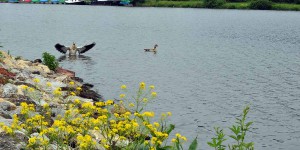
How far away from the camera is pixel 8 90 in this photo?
72.9 ft

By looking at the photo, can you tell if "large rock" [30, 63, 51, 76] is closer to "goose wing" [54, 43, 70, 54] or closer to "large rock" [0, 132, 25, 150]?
"goose wing" [54, 43, 70, 54]

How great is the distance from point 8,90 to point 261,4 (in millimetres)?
175331

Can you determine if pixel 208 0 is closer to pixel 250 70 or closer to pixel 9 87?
pixel 250 70

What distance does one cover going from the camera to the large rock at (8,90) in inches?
854

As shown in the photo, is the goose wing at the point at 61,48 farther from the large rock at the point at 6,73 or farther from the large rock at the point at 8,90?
the large rock at the point at 8,90

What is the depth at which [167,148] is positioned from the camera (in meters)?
11.4

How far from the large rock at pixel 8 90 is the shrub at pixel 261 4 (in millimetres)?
173945

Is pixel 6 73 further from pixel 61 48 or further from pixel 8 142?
pixel 61 48

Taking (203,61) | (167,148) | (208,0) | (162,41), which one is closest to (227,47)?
(162,41)

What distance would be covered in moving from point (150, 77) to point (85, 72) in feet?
21.8

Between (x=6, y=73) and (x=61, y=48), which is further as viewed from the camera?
(x=61, y=48)

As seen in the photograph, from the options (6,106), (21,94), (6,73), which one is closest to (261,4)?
(6,73)

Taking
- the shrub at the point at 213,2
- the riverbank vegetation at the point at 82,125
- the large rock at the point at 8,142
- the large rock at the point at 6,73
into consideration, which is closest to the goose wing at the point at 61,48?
the riverbank vegetation at the point at 82,125

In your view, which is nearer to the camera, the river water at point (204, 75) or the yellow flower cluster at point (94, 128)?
the yellow flower cluster at point (94, 128)
